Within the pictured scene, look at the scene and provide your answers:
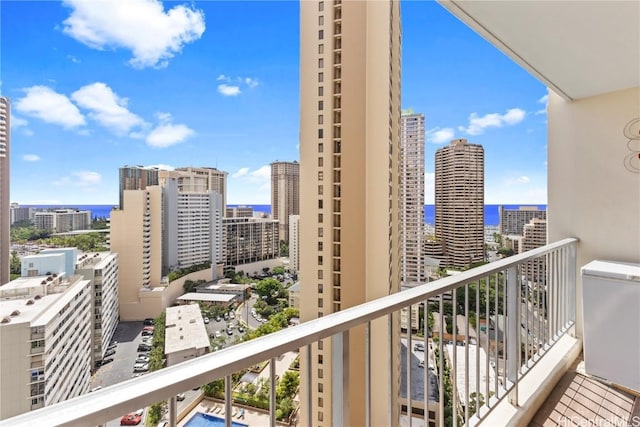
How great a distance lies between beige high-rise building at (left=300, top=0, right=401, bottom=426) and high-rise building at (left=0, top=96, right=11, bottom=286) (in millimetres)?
3398

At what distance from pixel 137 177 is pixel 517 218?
424cm

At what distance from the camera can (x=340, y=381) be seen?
838 mm

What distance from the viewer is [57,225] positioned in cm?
257

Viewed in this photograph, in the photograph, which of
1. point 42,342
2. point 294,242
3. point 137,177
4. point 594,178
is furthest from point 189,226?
point 594,178

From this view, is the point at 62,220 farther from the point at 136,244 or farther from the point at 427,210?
the point at 427,210

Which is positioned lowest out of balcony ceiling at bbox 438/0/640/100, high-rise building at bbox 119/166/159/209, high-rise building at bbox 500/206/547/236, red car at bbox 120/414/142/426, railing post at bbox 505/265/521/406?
railing post at bbox 505/265/521/406

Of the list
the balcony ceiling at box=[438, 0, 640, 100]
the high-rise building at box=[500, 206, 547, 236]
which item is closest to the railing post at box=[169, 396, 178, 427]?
the balcony ceiling at box=[438, 0, 640, 100]

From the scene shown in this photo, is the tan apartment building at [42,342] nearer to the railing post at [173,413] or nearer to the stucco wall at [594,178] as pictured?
the railing post at [173,413]

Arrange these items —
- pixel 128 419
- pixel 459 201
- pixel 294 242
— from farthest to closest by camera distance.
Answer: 1. pixel 294 242
2. pixel 459 201
3. pixel 128 419

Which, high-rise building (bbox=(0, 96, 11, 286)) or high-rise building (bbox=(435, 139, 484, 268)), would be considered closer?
high-rise building (bbox=(0, 96, 11, 286))

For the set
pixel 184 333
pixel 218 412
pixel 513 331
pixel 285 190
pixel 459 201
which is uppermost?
pixel 285 190

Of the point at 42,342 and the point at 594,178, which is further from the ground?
the point at 594,178

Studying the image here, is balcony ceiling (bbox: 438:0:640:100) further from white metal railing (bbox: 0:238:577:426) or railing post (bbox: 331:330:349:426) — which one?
railing post (bbox: 331:330:349:426)

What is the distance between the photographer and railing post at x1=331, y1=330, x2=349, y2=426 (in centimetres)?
83
